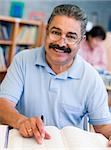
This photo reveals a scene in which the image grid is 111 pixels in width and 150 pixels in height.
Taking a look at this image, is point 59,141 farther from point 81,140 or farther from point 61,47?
point 61,47

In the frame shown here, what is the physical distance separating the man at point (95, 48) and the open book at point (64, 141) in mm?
2650

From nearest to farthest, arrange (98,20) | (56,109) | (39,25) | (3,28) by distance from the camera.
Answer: (56,109), (3,28), (39,25), (98,20)

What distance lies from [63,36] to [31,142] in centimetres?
54

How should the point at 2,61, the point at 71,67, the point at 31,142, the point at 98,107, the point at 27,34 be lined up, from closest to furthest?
1. the point at 31,142
2. the point at 98,107
3. the point at 71,67
4. the point at 2,61
5. the point at 27,34

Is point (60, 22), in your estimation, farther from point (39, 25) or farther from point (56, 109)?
point (39, 25)

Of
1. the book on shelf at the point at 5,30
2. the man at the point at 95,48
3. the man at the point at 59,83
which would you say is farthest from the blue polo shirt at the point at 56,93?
the book on shelf at the point at 5,30

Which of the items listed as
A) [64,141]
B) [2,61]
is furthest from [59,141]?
[2,61]

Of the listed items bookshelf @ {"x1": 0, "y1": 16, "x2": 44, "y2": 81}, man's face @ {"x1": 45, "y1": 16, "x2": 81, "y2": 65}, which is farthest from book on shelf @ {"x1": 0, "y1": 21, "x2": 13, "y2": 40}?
man's face @ {"x1": 45, "y1": 16, "x2": 81, "y2": 65}

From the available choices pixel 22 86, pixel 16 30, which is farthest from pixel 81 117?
pixel 16 30

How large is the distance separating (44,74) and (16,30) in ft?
9.62

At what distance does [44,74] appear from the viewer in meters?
1.52

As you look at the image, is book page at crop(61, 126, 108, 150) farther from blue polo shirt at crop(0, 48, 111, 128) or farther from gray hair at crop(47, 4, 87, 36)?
gray hair at crop(47, 4, 87, 36)

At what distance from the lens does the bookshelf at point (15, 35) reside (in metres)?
4.30

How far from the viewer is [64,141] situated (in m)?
1.03
